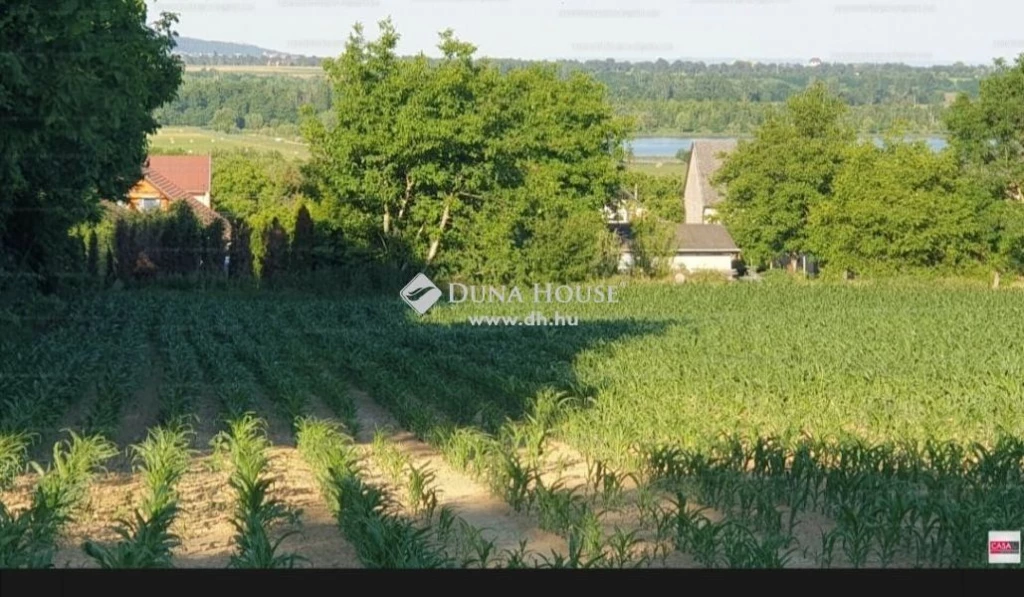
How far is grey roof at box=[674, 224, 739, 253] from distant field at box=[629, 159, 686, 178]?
780 inches

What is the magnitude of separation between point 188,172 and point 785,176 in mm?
29771

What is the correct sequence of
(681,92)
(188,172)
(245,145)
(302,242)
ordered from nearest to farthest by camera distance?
(302,242), (188,172), (245,145), (681,92)

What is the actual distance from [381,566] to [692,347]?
56.6 feet

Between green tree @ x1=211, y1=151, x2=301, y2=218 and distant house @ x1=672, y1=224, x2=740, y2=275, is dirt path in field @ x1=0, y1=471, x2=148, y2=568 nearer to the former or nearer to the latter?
distant house @ x1=672, y1=224, x2=740, y2=275

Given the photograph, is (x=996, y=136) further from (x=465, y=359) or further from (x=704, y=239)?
(x=465, y=359)

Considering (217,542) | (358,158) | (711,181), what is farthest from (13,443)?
(711,181)

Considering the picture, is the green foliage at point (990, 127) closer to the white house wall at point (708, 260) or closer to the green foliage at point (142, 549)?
the white house wall at point (708, 260)

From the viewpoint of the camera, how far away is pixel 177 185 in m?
69.7

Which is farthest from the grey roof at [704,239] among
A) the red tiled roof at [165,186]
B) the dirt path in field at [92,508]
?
the dirt path in field at [92,508]

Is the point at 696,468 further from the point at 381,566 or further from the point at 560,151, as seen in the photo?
the point at 560,151

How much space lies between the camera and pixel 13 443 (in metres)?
13.1

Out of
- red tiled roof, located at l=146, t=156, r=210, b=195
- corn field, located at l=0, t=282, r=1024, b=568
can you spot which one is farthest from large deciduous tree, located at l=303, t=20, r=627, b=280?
red tiled roof, located at l=146, t=156, r=210, b=195

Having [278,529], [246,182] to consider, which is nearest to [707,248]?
[246,182]

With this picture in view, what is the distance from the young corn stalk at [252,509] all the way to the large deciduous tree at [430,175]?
32692mm
